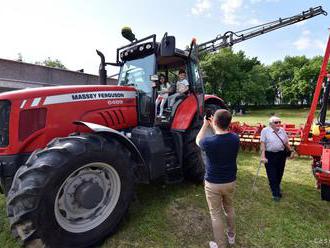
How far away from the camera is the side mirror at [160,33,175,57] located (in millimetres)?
3832

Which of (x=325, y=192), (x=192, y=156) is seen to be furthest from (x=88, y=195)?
(x=325, y=192)

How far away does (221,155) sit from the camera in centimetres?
302

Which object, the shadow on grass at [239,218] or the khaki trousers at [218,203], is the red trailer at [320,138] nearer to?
the shadow on grass at [239,218]

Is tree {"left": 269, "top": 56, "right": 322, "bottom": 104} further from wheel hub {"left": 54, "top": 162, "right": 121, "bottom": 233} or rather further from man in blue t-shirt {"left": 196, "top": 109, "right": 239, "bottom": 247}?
wheel hub {"left": 54, "top": 162, "right": 121, "bottom": 233}

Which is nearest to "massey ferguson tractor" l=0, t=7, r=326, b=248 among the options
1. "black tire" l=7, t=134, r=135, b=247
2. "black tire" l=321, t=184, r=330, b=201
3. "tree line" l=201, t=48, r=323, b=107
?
"black tire" l=7, t=134, r=135, b=247

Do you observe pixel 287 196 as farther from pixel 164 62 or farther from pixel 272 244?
pixel 164 62

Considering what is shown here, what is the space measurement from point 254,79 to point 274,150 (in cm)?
4814

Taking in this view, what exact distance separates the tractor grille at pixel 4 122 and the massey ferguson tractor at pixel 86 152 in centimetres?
1

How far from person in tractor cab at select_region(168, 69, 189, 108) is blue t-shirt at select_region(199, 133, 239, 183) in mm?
1953

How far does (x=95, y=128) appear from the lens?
10.8 feet

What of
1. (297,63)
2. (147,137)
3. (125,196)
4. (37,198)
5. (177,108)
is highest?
(297,63)

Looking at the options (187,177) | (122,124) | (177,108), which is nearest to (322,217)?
(187,177)

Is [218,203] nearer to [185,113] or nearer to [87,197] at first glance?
[87,197]

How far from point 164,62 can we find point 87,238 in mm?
3402
